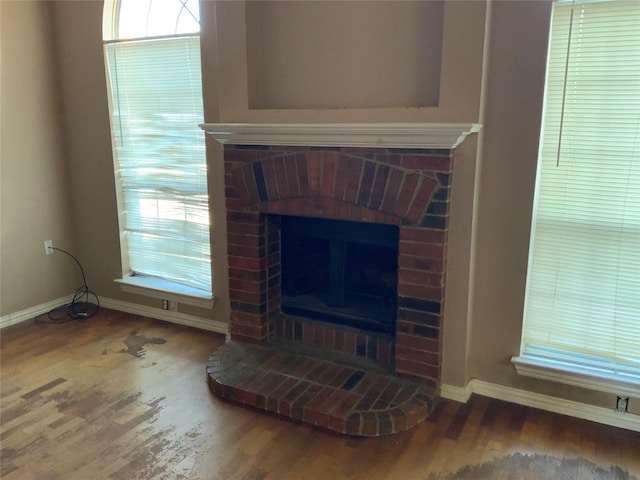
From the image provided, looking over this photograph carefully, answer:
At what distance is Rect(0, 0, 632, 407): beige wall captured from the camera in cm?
236

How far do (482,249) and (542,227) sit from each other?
0.99 ft

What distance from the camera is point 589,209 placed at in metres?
2.37

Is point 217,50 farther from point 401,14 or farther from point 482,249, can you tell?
point 482,249

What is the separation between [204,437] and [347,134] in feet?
5.29

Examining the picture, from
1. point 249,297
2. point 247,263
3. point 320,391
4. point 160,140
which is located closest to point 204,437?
point 320,391

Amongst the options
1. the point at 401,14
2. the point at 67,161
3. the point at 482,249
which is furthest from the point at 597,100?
the point at 67,161

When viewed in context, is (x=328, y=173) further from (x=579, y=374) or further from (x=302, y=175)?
(x=579, y=374)

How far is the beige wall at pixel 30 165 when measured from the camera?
3.53 metres

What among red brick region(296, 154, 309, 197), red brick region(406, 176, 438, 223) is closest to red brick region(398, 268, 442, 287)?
red brick region(406, 176, 438, 223)

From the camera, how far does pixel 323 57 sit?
9.20 ft

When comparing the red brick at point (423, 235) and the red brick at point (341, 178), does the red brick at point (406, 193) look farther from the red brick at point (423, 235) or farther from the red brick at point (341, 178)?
the red brick at point (341, 178)

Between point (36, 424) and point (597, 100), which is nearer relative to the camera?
point (597, 100)

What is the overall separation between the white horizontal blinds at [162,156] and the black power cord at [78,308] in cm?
54

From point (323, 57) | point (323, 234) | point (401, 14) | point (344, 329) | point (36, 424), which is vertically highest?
point (401, 14)
